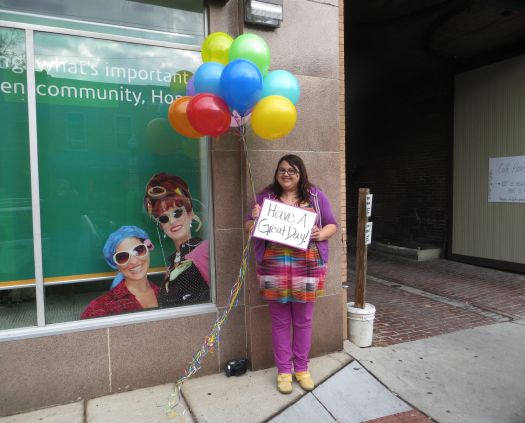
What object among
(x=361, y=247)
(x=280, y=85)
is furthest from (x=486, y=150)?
(x=280, y=85)

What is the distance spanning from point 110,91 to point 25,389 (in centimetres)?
244

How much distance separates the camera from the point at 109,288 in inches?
139

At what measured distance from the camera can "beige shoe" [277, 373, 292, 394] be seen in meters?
3.35

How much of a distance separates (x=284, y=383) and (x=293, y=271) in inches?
37.2

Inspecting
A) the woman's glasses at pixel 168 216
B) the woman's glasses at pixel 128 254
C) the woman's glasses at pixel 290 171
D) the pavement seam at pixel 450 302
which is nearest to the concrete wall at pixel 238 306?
the woman's glasses at pixel 168 216

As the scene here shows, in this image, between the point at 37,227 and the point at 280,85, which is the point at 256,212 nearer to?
the point at 280,85

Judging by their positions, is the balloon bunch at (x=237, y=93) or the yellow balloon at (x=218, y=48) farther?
the yellow balloon at (x=218, y=48)

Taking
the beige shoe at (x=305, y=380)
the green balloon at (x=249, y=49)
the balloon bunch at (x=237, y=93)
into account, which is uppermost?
the green balloon at (x=249, y=49)

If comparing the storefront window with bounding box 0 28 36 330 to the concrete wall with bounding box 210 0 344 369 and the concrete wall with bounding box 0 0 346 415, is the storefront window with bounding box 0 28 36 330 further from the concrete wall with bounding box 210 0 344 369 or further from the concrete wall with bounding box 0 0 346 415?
the concrete wall with bounding box 210 0 344 369

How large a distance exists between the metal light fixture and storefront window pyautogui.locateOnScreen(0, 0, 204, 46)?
0.47m

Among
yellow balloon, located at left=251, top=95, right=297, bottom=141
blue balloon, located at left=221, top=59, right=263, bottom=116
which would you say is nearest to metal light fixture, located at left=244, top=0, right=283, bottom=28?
blue balloon, located at left=221, top=59, right=263, bottom=116

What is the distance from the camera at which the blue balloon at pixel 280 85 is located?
10.2 ft

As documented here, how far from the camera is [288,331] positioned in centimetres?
347

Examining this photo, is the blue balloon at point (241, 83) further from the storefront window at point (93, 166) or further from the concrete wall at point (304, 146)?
the storefront window at point (93, 166)
